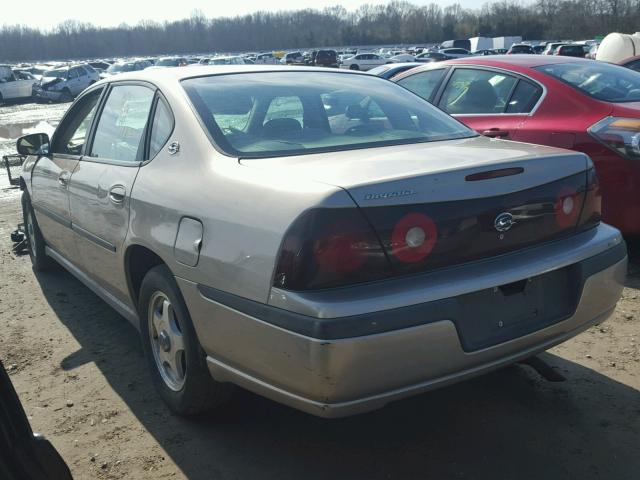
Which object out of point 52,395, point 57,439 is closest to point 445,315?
point 57,439

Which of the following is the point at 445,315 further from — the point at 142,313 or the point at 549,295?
the point at 142,313

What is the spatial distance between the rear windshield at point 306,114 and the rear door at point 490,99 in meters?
1.81

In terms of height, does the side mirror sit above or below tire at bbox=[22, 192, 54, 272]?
above

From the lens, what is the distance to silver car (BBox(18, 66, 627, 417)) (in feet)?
7.12

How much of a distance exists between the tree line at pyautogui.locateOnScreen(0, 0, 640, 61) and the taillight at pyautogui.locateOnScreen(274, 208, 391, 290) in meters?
86.6

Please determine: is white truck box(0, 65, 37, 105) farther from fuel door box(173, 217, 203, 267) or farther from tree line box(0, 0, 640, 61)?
tree line box(0, 0, 640, 61)

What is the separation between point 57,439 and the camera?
297cm

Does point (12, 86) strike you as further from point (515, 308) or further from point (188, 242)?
point (515, 308)

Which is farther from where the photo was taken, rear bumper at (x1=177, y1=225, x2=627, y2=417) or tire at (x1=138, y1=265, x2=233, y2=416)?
tire at (x1=138, y1=265, x2=233, y2=416)

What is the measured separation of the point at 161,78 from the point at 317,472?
2089mm

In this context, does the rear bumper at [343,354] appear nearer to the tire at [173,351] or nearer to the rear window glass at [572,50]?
the tire at [173,351]

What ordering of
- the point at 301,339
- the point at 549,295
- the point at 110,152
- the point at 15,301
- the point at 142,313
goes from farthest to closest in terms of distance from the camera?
the point at 15,301 < the point at 110,152 < the point at 142,313 < the point at 549,295 < the point at 301,339

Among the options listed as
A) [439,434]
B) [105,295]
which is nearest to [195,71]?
[105,295]

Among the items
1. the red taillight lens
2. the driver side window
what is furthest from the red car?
the driver side window
